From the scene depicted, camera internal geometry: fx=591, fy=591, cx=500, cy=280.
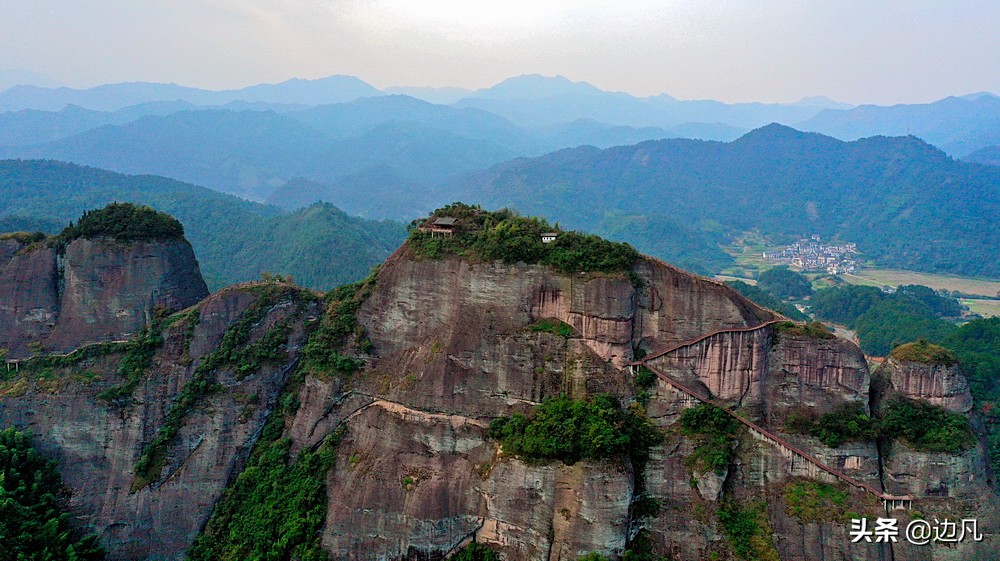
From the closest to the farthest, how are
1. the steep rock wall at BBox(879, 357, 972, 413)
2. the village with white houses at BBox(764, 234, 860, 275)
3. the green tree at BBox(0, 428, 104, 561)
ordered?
the green tree at BBox(0, 428, 104, 561)
the steep rock wall at BBox(879, 357, 972, 413)
the village with white houses at BBox(764, 234, 860, 275)

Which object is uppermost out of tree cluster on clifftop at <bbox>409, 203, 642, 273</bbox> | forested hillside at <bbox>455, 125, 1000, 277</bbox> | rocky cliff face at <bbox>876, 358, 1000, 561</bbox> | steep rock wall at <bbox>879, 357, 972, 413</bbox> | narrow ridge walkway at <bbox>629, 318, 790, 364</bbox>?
forested hillside at <bbox>455, 125, 1000, 277</bbox>

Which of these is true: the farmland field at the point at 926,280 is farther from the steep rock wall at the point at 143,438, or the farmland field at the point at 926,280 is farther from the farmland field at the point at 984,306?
the steep rock wall at the point at 143,438

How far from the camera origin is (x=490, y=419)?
19.3 meters

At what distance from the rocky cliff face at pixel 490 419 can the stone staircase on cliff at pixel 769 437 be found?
97 millimetres

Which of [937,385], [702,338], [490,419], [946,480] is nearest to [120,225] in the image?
[490,419]

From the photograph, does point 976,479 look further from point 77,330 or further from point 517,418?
point 77,330

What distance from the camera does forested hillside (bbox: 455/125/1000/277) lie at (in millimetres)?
92625

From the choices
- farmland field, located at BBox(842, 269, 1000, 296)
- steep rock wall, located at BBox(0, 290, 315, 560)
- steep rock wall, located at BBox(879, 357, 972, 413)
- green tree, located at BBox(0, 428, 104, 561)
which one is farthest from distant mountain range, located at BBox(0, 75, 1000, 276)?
green tree, located at BBox(0, 428, 104, 561)

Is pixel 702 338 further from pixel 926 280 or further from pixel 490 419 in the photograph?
pixel 926 280

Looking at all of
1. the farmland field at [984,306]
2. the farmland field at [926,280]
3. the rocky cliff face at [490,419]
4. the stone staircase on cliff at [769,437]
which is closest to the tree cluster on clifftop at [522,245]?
the rocky cliff face at [490,419]

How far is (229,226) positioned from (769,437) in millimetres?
70066

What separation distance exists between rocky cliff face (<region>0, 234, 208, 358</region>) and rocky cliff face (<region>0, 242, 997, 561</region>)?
82 centimetres

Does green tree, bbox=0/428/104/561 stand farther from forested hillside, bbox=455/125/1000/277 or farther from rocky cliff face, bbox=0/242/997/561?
forested hillside, bbox=455/125/1000/277

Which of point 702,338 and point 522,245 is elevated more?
point 522,245
